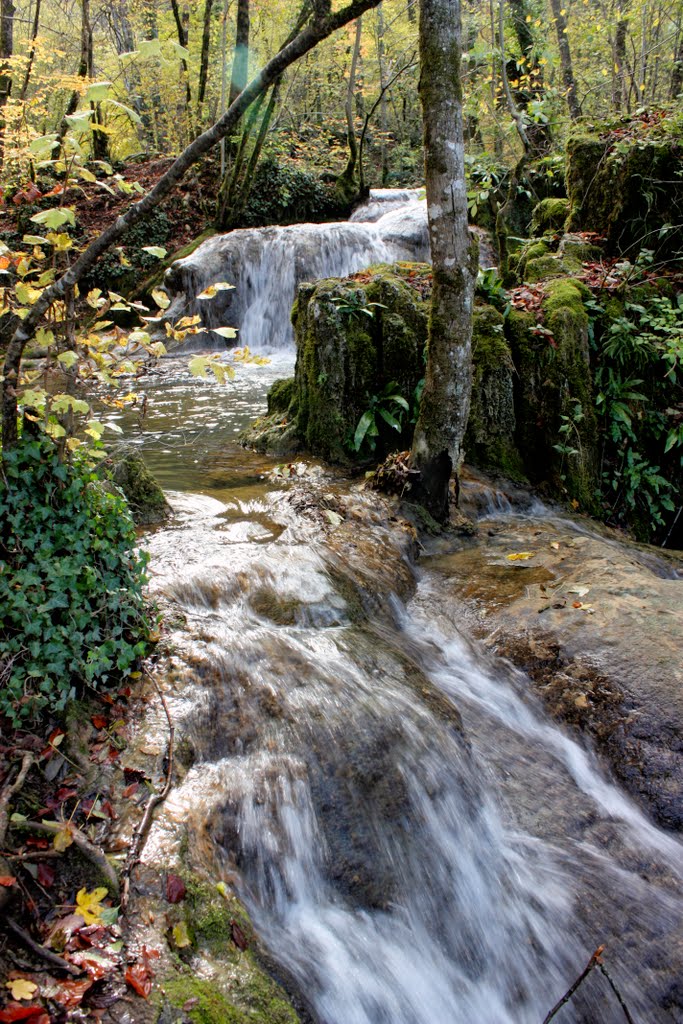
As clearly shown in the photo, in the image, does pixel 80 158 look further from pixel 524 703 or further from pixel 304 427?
pixel 304 427

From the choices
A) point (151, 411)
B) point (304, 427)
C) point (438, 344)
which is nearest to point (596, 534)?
point (438, 344)

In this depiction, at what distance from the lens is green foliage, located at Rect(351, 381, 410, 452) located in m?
7.26

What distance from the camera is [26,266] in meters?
3.04

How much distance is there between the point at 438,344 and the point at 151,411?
229 inches

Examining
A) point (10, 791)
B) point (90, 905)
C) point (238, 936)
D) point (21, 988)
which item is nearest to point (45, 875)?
point (90, 905)

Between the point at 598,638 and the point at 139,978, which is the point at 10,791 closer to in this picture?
the point at 139,978

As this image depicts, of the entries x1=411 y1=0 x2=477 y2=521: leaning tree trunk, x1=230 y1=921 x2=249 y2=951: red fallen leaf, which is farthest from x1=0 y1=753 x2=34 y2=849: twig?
x1=411 y1=0 x2=477 y2=521: leaning tree trunk

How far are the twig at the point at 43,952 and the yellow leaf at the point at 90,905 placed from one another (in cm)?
15

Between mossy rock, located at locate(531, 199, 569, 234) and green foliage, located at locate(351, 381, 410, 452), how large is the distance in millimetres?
4670

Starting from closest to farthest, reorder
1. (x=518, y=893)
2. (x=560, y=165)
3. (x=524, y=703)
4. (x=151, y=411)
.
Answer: (x=518, y=893), (x=524, y=703), (x=151, y=411), (x=560, y=165)

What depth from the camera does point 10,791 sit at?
104 inches

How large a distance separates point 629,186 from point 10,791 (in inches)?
372

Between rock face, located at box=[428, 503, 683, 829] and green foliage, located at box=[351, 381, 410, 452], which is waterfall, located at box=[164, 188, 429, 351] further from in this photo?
rock face, located at box=[428, 503, 683, 829]

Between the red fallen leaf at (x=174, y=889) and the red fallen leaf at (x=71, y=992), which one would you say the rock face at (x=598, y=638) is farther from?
the red fallen leaf at (x=71, y=992)
